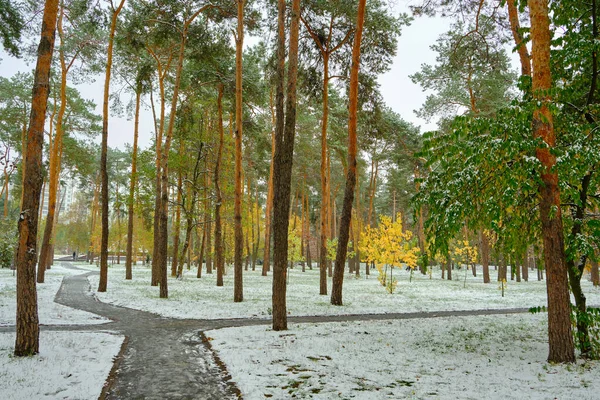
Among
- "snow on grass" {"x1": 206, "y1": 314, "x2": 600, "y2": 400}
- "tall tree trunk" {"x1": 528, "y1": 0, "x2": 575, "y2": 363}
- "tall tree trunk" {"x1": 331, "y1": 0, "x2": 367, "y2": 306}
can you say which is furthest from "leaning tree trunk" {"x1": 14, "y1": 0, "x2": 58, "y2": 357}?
"tall tree trunk" {"x1": 331, "y1": 0, "x2": 367, "y2": 306}

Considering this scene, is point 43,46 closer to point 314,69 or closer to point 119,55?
point 314,69

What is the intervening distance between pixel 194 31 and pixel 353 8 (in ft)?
21.8

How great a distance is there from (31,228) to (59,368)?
2250 millimetres

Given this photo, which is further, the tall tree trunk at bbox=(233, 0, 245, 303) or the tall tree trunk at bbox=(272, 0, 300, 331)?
the tall tree trunk at bbox=(233, 0, 245, 303)

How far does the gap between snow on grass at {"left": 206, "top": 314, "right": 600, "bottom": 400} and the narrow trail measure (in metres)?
Result: 0.32

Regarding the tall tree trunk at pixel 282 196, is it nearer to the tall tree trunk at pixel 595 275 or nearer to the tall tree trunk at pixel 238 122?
the tall tree trunk at pixel 238 122

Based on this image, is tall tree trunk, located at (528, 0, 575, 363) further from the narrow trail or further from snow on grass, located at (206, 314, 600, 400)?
the narrow trail

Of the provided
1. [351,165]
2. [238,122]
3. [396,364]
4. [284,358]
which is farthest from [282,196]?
[238,122]

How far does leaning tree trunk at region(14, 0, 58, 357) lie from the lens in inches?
221

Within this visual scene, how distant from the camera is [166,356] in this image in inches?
245

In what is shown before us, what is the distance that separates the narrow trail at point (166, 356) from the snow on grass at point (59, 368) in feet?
0.74

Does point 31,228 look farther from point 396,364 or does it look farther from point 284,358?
point 396,364

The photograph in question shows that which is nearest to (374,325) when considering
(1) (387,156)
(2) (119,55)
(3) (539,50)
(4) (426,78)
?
(3) (539,50)

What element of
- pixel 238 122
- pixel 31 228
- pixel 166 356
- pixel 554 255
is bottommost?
pixel 166 356
